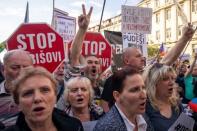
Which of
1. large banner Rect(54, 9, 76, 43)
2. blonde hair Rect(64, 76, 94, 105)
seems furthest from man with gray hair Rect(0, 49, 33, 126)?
large banner Rect(54, 9, 76, 43)

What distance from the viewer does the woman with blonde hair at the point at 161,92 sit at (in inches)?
135

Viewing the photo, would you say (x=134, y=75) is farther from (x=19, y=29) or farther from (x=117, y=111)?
(x=19, y=29)

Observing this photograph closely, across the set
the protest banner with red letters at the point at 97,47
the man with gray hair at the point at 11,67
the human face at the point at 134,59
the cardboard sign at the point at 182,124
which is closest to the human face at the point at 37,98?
the man with gray hair at the point at 11,67

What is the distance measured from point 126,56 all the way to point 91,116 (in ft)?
4.19

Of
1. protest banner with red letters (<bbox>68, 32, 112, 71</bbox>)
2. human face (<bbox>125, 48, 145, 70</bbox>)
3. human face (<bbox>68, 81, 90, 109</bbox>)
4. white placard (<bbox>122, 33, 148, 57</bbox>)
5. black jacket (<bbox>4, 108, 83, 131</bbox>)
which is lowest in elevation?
black jacket (<bbox>4, 108, 83, 131</bbox>)

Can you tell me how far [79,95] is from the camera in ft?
11.5

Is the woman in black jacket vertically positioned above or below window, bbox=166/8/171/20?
below

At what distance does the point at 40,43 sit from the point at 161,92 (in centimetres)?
148

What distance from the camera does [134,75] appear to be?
9.54ft

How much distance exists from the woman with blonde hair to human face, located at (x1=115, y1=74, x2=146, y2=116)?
53 centimetres

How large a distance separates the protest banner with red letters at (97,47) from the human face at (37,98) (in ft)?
8.47

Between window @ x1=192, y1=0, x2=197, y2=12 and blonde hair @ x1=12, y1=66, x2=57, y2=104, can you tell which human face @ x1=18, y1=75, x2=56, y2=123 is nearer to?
blonde hair @ x1=12, y1=66, x2=57, y2=104

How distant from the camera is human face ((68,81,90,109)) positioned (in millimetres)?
3496

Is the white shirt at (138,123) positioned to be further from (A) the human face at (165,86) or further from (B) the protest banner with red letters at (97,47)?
(B) the protest banner with red letters at (97,47)
